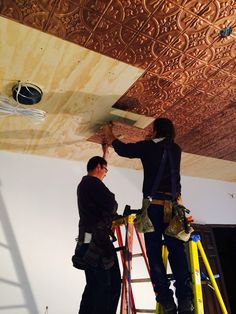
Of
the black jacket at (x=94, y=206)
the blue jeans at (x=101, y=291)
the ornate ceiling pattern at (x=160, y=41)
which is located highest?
the ornate ceiling pattern at (x=160, y=41)

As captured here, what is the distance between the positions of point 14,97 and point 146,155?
131 centimetres

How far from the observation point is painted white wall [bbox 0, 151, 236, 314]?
2.62 meters

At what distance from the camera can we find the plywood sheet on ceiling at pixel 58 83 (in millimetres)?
1766

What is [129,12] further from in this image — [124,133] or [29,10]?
[124,133]

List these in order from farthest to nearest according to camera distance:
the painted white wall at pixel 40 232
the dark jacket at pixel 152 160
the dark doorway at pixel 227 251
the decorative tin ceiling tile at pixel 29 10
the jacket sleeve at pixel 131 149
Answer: the dark doorway at pixel 227 251
the painted white wall at pixel 40 232
the jacket sleeve at pixel 131 149
the dark jacket at pixel 152 160
the decorative tin ceiling tile at pixel 29 10

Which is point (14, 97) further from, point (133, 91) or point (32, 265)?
point (32, 265)

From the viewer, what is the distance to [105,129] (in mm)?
2643

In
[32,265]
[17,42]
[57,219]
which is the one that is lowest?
[32,265]

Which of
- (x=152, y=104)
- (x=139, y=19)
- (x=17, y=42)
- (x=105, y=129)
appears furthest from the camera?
(x=105, y=129)

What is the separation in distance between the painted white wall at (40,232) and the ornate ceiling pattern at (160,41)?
1424mm

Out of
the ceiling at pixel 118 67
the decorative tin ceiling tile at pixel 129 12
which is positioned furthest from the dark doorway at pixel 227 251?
the decorative tin ceiling tile at pixel 129 12

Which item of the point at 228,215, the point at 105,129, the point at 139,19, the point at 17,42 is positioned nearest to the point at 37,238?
the point at 105,129

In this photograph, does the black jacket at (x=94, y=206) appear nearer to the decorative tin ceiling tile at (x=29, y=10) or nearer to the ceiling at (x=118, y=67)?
the ceiling at (x=118, y=67)

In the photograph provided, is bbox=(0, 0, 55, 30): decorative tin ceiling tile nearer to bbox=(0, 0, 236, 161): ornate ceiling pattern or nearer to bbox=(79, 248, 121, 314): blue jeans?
bbox=(0, 0, 236, 161): ornate ceiling pattern
